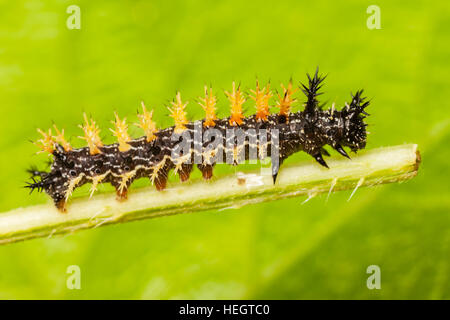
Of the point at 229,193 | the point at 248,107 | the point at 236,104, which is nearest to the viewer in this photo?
the point at 229,193

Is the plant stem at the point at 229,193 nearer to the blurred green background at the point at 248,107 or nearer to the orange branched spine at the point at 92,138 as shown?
the orange branched spine at the point at 92,138

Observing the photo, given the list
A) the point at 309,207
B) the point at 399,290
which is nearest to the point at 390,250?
the point at 399,290

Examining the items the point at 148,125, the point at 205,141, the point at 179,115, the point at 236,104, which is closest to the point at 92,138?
the point at 148,125

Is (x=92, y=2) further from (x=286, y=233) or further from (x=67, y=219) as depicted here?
(x=286, y=233)

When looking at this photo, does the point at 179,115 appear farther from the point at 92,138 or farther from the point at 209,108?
the point at 92,138

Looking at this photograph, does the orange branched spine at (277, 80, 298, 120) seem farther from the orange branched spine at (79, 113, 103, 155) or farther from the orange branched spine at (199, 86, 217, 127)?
the orange branched spine at (79, 113, 103, 155)

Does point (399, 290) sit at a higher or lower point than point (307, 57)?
lower
